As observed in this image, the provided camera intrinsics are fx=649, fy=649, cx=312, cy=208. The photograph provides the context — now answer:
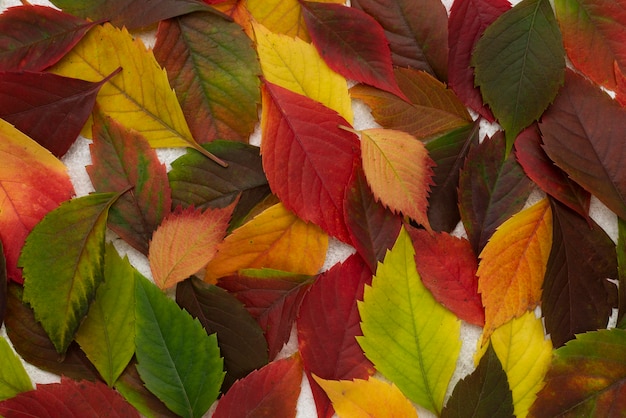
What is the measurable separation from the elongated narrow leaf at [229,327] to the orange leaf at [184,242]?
0.02 m

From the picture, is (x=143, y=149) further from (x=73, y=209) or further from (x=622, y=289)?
(x=622, y=289)

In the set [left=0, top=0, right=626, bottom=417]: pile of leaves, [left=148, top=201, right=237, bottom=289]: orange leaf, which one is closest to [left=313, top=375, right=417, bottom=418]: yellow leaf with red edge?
[left=0, top=0, right=626, bottom=417]: pile of leaves

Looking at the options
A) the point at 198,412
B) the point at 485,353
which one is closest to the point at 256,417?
the point at 198,412

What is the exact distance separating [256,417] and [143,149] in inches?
7.4

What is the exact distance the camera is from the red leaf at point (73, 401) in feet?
1.33

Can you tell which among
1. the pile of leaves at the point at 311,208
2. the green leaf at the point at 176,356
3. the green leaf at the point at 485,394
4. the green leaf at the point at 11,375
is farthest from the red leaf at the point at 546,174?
the green leaf at the point at 11,375

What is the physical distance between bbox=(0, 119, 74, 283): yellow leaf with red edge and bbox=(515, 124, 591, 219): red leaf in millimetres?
304

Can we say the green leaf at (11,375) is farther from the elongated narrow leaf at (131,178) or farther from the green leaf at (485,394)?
the green leaf at (485,394)

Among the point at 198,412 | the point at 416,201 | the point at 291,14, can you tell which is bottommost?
the point at 198,412

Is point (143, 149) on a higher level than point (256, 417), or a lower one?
higher

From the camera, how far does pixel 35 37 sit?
1.41 ft

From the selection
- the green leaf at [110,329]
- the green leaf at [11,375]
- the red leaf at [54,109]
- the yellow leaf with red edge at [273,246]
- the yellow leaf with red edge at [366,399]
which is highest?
the red leaf at [54,109]

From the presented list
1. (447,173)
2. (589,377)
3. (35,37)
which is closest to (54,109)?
(35,37)

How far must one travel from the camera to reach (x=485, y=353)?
0.42m
